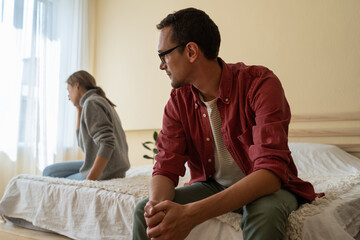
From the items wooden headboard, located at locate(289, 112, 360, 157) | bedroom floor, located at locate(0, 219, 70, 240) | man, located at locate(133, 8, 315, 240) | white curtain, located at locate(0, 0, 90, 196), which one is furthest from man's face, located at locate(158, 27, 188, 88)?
white curtain, located at locate(0, 0, 90, 196)

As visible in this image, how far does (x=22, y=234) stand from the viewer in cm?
191

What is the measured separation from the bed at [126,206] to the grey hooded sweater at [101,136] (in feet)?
1.01

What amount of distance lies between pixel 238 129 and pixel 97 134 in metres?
1.16

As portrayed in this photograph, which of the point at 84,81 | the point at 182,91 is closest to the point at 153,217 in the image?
the point at 182,91

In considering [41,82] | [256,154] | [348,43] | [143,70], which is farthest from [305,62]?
[41,82]

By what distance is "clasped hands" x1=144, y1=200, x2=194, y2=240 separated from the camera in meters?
0.90

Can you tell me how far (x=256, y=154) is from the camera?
1.01 metres

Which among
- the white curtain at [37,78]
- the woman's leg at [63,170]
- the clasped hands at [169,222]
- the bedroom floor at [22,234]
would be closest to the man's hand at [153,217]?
the clasped hands at [169,222]

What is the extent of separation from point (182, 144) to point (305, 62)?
205 cm

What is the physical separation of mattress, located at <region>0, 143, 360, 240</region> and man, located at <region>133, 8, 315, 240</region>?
8cm

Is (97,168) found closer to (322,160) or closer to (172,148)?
(172,148)

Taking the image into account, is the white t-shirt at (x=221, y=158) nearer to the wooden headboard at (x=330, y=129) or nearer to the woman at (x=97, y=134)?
the woman at (x=97, y=134)

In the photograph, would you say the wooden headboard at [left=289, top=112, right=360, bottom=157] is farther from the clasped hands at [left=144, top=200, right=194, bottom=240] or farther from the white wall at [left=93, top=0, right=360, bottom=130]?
the clasped hands at [left=144, top=200, right=194, bottom=240]

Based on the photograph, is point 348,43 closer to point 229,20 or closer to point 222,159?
point 229,20
